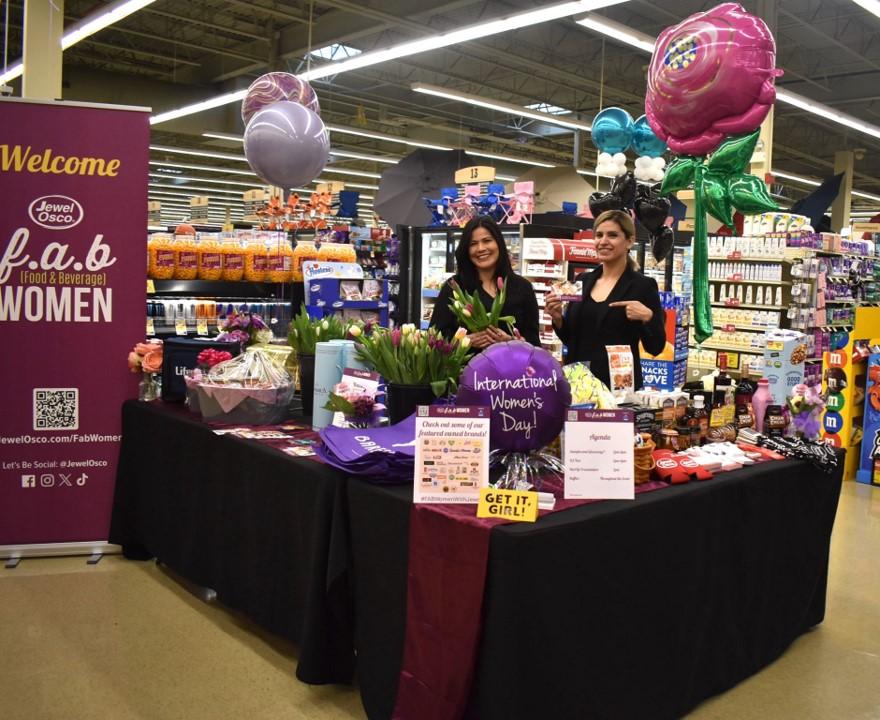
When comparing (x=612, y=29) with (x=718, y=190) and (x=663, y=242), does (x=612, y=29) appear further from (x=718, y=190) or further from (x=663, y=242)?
(x=718, y=190)

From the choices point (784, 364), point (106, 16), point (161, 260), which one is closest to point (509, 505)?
point (784, 364)

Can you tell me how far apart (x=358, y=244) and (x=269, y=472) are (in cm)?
766

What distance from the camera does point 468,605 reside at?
195cm

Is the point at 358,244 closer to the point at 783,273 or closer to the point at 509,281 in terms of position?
the point at 783,273

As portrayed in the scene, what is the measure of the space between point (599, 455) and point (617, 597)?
1.18ft

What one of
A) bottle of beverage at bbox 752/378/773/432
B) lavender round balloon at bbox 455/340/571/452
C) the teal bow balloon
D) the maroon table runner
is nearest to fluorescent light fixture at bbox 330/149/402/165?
the teal bow balloon

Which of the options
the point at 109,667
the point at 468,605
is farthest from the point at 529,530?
the point at 109,667

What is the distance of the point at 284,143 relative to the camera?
5.64 meters

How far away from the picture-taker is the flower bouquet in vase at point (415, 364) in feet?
8.39

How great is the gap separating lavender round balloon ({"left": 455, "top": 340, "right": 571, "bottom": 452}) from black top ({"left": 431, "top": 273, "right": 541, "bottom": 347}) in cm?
141

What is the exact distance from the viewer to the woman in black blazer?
3287 mm

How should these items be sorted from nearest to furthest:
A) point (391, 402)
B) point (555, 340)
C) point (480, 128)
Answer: point (391, 402), point (555, 340), point (480, 128)

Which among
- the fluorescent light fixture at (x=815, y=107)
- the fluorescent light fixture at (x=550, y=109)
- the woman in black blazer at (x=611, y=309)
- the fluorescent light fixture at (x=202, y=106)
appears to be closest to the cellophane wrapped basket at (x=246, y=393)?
the woman in black blazer at (x=611, y=309)

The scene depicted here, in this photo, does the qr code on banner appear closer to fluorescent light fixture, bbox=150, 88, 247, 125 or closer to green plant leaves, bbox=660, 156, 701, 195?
green plant leaves, bbox=660, 156, 701, 195
